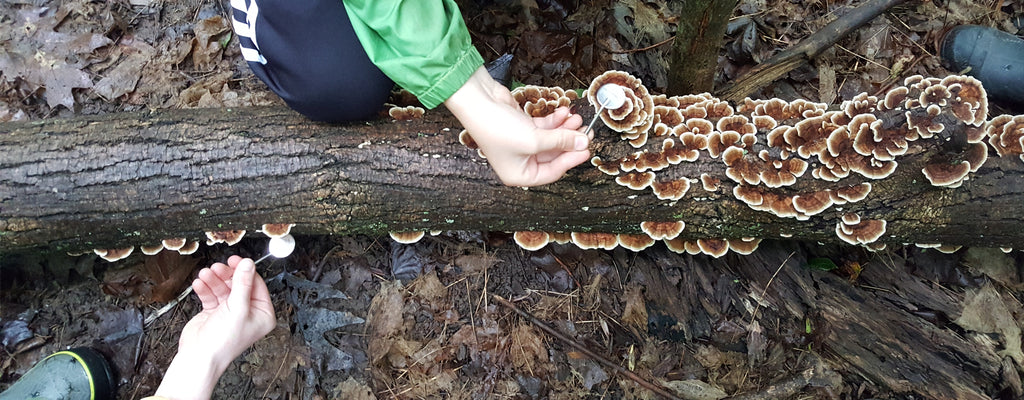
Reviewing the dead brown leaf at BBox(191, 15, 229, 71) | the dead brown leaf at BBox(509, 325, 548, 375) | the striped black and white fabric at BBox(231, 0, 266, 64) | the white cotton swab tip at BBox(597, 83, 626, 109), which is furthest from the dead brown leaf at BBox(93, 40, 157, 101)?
the white cotton swab tip at BBox(597, 83, 626, 109)

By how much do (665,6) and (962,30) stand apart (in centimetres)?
257

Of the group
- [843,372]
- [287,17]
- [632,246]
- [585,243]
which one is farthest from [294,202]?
[843,372]

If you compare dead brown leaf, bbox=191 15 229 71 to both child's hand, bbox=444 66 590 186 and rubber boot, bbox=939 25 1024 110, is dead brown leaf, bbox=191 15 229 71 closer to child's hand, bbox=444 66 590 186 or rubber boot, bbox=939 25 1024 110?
child's hand, bbox=444 66 590 186

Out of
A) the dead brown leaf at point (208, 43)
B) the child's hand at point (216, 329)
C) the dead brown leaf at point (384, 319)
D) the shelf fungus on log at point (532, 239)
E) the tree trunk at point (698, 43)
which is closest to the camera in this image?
the tree trunk at point (698, 43)

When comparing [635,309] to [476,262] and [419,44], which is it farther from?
[419,44]

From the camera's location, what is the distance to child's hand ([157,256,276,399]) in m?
3.39

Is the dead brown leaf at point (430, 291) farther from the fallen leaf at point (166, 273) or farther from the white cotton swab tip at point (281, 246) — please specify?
the fallen leaf at point (166, 273)

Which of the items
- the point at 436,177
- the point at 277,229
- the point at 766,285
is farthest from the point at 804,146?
the point at 277,229

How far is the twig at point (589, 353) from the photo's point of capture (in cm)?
382

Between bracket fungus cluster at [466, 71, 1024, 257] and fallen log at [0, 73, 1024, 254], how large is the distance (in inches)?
0.4

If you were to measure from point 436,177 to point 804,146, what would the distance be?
2.17 metres

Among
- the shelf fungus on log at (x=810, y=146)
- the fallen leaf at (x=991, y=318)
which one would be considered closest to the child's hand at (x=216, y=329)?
the shelf fungus on log at (x=810, y=146)

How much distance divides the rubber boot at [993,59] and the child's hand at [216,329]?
236 inches

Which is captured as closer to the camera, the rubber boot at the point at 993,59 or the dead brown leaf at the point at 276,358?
the dead brown leaf at the point at 276,358
